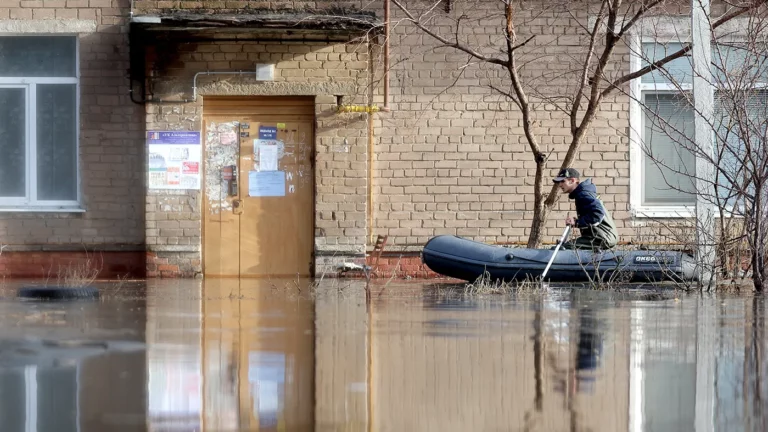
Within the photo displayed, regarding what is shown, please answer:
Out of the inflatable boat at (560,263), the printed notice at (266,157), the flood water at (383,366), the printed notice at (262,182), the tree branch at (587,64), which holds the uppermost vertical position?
the tree branch at (587,64)

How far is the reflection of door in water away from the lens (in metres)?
14.6

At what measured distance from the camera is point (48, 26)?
47.4ft

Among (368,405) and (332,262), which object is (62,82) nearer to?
(332,262)

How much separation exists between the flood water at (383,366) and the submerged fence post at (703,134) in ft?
3.99

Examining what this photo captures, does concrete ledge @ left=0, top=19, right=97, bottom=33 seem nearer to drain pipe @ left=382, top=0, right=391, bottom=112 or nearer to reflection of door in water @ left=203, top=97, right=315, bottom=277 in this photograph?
reflection of door in water @ left=203, top=97, right=315, bottom=277

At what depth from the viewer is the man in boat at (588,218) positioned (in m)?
12.9

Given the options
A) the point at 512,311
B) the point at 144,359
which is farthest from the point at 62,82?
the point at 144,359

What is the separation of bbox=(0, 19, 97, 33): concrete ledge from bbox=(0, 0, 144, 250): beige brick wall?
0.24 ft

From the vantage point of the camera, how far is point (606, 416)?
537cm

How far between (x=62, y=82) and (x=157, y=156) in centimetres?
163

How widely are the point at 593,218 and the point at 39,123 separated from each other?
717cm

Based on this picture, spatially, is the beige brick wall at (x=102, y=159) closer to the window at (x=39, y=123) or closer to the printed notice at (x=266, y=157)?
the window at (x=39, y=123)

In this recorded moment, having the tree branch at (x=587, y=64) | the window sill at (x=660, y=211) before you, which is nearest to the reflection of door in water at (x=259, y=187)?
the tree branch at (x=587, y=64)

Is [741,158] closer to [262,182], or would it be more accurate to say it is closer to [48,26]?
[262,182]
